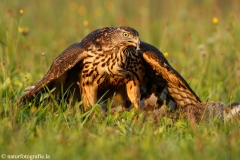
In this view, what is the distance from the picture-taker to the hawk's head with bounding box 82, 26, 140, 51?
7.06 metres

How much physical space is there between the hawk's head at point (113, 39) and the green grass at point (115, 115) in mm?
898

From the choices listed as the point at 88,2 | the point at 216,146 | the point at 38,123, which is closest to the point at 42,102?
the point at 38,123

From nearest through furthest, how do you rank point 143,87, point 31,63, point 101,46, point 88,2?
point 101,46 → point 143,87 → point 31,63 → point 88,2

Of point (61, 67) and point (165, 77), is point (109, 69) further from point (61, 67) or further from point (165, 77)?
point (165, 77)

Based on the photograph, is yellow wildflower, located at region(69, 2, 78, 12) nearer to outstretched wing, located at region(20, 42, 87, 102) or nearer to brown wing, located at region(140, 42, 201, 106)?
brown wing, located at region(140, 42, 201, 106)

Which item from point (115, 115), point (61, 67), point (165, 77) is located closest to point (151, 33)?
point (165, 77)

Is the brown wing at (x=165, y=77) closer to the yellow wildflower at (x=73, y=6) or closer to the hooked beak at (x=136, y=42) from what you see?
the hooked beak at (x=136, y=42)

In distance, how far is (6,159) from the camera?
15.1 feet

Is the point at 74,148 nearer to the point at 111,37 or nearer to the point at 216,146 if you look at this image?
the point at 216,146

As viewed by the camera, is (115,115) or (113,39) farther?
(113,39)

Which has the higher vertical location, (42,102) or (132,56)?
(132,56)

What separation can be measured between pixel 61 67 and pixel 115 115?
98 centimetres

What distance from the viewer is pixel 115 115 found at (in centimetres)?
646

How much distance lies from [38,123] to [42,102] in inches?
33.9
